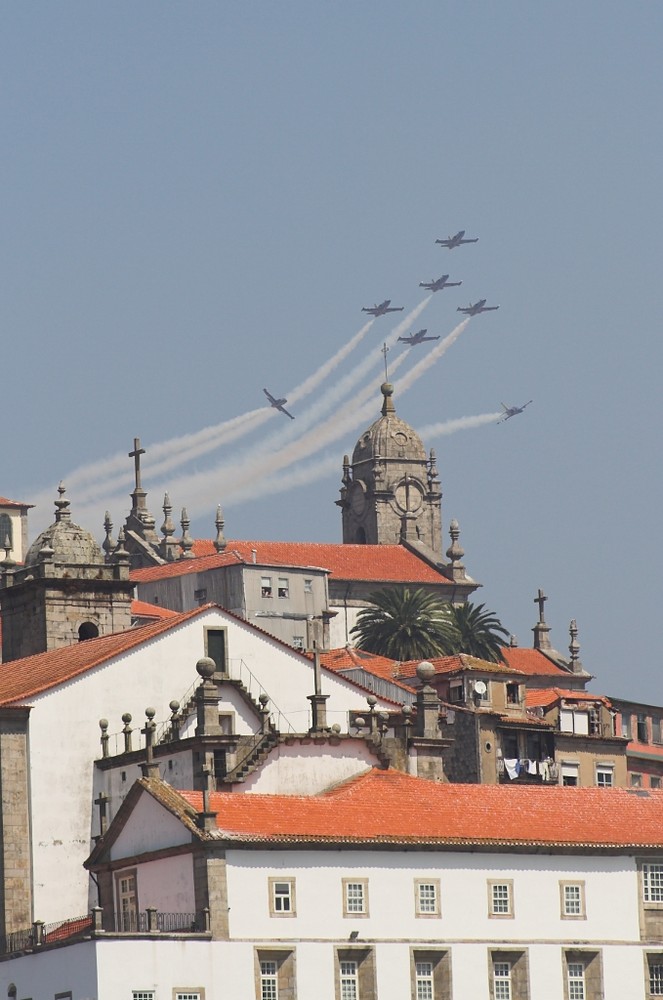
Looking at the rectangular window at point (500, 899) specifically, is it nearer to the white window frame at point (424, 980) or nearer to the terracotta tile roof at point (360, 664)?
the white window frame at point (424, 980)

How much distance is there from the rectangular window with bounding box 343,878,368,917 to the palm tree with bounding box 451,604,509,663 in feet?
247

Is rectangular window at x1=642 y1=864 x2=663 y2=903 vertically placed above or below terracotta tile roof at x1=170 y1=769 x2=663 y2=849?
below

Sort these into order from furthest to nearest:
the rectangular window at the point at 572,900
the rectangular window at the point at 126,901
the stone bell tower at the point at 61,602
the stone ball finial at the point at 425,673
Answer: the stone bell tower at the point at 61,602 → the stone ball finial at the point at 425,673 → the rectangular window at the point at 572,900 → the rectangular window at the point at 126,901

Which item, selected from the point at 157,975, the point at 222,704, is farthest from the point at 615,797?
the point at 157,975

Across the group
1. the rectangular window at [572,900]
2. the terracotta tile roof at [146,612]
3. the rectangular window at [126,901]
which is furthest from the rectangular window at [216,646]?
the terracotta tile roof at [146,612]

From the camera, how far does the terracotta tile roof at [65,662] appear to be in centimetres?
11750

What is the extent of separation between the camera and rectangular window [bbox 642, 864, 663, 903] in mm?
107125

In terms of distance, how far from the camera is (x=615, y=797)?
114000 millimetres

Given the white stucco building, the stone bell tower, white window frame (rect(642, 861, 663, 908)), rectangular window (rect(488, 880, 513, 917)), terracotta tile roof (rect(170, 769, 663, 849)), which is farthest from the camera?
the stone bell tower

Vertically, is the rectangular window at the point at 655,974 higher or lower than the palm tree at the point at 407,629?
lower

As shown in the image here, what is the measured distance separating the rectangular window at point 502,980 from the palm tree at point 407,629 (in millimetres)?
71315

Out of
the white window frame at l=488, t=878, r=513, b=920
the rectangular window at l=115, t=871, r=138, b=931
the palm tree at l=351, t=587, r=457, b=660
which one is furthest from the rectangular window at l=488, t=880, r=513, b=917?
the palm tree at l=351, t=587, r=457, b=660

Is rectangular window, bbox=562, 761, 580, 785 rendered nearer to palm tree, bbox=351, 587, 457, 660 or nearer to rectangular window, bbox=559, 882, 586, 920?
palm tree, bbox=351, 587, 457, 660

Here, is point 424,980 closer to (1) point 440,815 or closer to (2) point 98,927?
(1) point 440,815
